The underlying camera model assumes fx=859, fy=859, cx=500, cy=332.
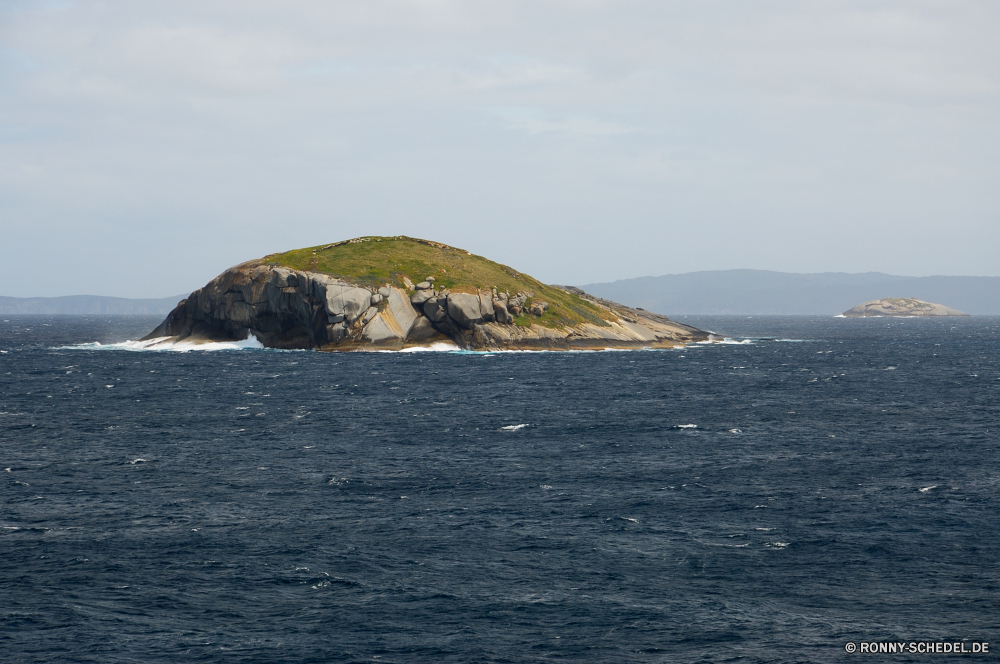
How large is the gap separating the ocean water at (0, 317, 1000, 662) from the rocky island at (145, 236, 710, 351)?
71.8 m

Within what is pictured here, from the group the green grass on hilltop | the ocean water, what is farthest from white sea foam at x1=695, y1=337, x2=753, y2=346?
the ocean water

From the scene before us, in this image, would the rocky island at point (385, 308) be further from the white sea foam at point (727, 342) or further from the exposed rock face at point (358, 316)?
the white sea foam at point (727, 342)

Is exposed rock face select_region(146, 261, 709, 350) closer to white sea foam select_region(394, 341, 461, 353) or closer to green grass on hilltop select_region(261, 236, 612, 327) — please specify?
white sea foam select_region(394, 341, 461, 353)

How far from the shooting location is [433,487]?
1806 inches

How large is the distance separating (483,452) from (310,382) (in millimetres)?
48743

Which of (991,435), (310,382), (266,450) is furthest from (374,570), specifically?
(310,382)

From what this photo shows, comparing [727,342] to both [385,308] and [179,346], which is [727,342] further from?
[179,346]

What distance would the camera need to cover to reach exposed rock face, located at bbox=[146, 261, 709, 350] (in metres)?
151

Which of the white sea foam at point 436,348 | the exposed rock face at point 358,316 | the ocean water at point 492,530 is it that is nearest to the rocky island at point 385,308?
the exposed rock face at point 358,316

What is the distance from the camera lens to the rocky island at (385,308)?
152500 mm

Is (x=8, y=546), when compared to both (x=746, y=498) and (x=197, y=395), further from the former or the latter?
(x=197, y=395)

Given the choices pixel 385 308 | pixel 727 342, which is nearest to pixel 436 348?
pixel 385 308

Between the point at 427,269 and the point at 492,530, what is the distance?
432 ft

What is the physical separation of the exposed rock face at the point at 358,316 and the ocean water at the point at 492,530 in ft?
233
